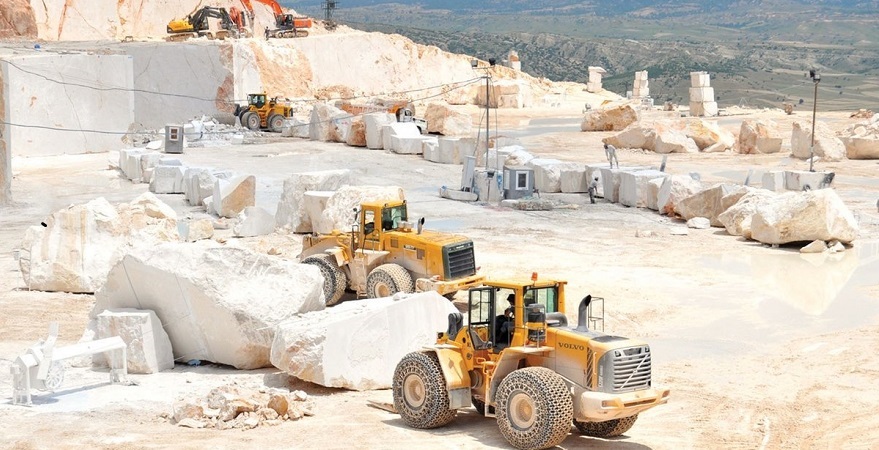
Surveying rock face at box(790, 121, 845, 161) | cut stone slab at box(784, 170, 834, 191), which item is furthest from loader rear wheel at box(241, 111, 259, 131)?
cut stone slab at box(784, 170, 834, 191)

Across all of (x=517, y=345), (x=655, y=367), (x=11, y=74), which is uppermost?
(x=11, y=74)

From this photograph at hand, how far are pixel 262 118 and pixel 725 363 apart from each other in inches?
1325

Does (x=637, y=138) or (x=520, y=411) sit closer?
(x=520, y=411)

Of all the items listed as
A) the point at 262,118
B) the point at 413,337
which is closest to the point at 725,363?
the point at 413,337

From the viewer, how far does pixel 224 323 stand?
50.4 ft

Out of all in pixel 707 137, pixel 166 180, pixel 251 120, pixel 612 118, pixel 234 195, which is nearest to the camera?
pixel 234 195

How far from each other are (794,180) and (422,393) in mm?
21425

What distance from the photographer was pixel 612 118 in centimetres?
5028

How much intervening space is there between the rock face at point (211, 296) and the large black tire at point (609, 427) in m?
4.70

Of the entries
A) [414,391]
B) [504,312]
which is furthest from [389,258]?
[504,312]

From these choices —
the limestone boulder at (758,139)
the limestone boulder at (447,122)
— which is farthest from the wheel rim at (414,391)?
the limestone boulder at (447,122)

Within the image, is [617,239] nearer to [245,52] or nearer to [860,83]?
[245,52]

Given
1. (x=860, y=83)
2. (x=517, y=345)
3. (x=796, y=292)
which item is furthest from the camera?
(x=860, y=83)

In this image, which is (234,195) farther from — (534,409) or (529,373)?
(534,409)
